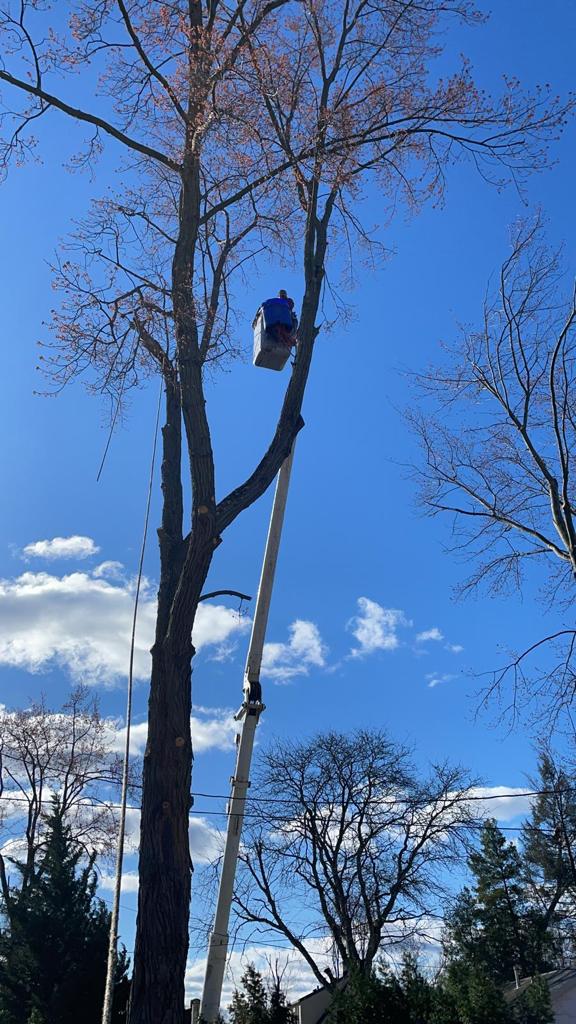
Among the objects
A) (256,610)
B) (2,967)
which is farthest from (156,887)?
(2,967)

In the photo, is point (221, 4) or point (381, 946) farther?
point (381, 946)

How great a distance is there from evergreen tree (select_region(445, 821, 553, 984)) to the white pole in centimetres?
2702

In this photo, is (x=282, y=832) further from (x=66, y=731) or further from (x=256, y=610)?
(x=256, y=610)

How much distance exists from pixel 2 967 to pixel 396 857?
11.4m

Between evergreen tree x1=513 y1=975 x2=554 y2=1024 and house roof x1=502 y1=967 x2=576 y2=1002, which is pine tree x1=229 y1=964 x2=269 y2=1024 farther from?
house roof x1=502 y1=967 x2=576 y2=1002

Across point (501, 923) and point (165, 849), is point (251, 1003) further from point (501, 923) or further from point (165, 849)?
point (501, 923)

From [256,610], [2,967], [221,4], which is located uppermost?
[221,4]

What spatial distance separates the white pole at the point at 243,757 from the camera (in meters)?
5.77

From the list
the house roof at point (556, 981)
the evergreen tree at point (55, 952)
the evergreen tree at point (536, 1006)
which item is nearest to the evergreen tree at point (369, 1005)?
the evergreen tree at point (55, 952)

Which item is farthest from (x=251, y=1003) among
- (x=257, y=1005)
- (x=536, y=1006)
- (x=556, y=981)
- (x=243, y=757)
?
(x=556, y=981)

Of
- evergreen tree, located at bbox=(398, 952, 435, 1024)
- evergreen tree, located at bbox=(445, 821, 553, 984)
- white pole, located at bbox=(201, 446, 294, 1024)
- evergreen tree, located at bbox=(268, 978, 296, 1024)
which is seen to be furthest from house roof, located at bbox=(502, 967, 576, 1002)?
white pole, located at bbox=(201, 446, 294, 1024)

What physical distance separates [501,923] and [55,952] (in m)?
23.2

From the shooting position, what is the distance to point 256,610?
7.02 m

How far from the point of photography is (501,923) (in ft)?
107
